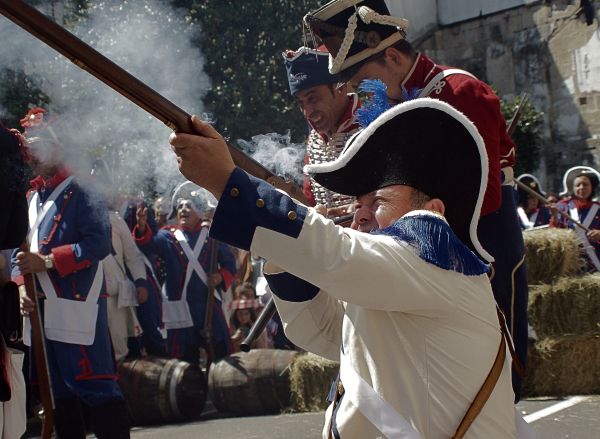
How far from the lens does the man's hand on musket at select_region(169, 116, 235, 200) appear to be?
2.57 metres

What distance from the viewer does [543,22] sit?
69.4 ft

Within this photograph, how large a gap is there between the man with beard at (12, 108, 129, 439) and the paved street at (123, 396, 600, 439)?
1.44m

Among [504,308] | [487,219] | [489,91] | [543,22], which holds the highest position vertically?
[543,22]

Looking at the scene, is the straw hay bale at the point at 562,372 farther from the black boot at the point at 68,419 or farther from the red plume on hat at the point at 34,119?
the red plume on hat at the point at 34,119

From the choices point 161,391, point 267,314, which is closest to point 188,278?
point 161,391

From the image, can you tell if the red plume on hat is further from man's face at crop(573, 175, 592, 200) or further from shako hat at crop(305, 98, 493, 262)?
man's face at crop(573, 175, 592, 200)

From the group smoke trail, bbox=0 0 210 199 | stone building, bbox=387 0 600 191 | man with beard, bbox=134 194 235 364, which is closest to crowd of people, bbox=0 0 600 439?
smoke trail, bbox=0 0 210 199

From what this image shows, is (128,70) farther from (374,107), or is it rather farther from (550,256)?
(550,256)

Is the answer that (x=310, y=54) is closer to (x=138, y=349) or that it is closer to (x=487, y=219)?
(x=487, y=219)

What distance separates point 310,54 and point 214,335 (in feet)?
18.0

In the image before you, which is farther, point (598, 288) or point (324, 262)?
point (598, 288)

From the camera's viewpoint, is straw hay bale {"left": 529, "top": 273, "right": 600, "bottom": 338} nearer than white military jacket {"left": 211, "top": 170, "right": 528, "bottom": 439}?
No

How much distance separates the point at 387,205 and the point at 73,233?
378 centimetres

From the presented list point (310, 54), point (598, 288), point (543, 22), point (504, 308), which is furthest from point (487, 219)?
point (543, 22)
